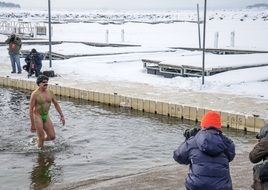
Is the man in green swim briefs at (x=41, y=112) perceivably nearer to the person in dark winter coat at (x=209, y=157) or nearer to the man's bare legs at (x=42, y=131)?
the man's bare legs at (x=42, y=131)

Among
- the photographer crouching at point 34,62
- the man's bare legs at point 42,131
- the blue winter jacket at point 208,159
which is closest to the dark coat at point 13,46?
the photographer crouching at point 34,62

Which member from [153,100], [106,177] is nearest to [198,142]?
[106,177]

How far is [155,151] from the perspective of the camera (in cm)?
1104

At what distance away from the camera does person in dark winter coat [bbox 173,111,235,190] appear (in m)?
4.97

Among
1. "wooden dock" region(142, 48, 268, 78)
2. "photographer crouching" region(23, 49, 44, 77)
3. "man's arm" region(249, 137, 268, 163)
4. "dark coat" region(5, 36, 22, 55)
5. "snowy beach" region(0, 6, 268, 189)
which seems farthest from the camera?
"dark coat" region(5, 36, 22, 55)

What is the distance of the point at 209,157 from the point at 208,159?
0.02 meters

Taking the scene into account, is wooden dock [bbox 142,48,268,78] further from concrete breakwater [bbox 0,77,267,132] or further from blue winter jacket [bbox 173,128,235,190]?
blue winter jacket [bbox 173,128,235,190]

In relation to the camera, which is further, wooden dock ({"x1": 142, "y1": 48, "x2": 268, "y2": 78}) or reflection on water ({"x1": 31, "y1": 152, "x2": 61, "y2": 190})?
wooden dock ({"x1": 142, "y1": 48, "x2": 268, "y2": 78})

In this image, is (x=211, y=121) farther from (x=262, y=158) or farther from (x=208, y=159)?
(x=262, y=158)

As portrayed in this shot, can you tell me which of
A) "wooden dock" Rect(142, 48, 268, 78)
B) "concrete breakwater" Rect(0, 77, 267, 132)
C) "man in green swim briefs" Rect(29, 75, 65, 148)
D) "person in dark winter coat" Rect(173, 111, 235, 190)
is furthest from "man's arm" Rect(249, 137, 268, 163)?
"wooden dock" Rect(142, 48, 268, 78)

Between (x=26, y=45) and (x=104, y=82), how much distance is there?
51.0ft

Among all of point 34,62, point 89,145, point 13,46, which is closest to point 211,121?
point 89,145

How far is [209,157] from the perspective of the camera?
5.02 meters

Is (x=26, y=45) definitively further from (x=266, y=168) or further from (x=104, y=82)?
(x=266, y=168)
